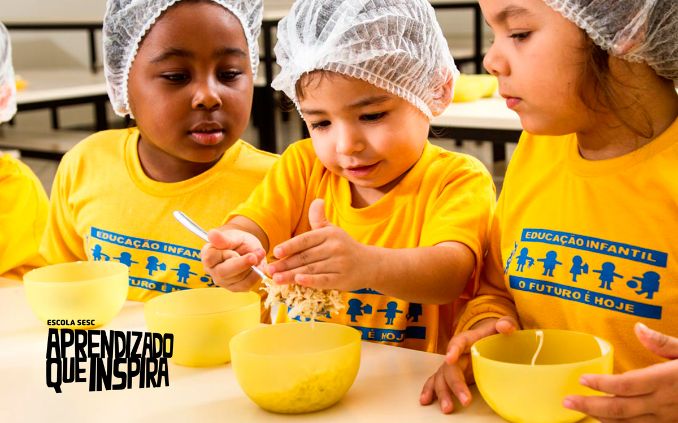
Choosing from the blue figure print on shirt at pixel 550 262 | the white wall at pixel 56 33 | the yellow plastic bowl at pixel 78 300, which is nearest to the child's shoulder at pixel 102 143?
the yellow plastic bowl at pixel 78 300

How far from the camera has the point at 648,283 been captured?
1.14 m

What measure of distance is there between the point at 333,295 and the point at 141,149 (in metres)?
0.88

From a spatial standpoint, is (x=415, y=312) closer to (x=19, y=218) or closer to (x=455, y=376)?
(x=455, y=376)

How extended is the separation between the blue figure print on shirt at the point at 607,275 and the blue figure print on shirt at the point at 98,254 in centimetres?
99

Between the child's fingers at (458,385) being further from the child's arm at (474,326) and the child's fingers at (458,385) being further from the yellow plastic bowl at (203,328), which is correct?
the yellow plastic bowl at (203,328)

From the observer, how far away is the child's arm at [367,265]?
1031mm

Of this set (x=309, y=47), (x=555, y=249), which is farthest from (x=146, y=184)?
(x=555, y=249)

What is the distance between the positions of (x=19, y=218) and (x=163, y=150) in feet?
1.31

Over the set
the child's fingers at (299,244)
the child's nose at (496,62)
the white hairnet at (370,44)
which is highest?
the child's nose at (496,62)

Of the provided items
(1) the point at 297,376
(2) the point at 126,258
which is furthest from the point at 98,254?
(1) the point at 297,376

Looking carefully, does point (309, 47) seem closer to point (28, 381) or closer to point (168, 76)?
point (168, 76)

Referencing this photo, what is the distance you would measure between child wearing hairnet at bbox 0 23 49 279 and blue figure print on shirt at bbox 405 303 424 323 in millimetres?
877

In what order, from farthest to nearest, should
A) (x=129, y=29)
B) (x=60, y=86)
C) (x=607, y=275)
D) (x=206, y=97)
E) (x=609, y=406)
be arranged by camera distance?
(x=60, y=86) < (x=129, y=29) < (x=206, y=97) < (x=607, y=275) < (x=609, y=406)

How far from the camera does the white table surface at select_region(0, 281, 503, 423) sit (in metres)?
0.97
